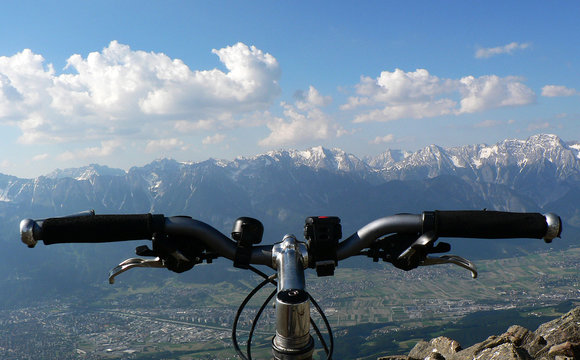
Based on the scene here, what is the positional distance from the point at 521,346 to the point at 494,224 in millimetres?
9130

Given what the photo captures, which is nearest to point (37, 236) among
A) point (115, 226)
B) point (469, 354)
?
point (115, 226)

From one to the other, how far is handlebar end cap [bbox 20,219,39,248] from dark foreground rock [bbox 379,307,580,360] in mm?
8466

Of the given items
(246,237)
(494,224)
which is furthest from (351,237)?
(494,224)

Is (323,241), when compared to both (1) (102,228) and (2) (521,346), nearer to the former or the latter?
(1) (102,228)

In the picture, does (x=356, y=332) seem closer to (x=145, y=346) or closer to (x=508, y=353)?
(x=145, y=346)

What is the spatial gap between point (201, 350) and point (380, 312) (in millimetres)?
78796

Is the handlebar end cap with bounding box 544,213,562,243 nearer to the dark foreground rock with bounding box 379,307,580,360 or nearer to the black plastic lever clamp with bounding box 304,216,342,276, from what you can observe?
the black plastic lever clamp with bounding box 304,216,342,276

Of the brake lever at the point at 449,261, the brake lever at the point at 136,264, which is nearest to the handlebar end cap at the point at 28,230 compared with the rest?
the brake lever at the point at 136,264

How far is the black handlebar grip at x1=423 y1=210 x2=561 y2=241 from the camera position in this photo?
10.5ft

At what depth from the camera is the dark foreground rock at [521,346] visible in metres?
7.98

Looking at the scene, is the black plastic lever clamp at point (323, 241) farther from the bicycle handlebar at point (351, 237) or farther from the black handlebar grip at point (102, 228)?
the black handlebar grip at point (102, 228)

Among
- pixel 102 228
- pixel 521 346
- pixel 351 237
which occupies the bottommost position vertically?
pixel 521 346

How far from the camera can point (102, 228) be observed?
10.7 ft

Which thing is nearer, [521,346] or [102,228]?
[102,228]
